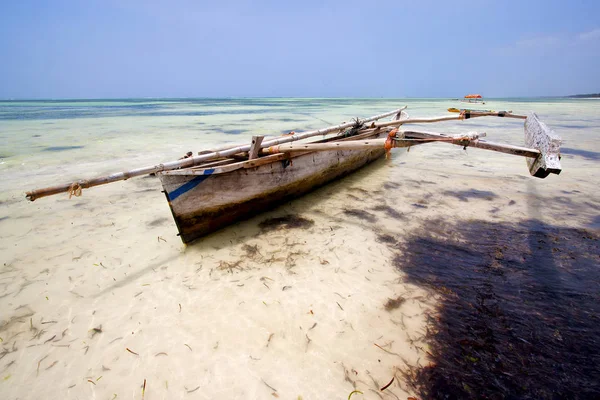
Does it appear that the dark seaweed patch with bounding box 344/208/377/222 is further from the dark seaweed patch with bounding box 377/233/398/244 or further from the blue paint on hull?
the blue paint on hull

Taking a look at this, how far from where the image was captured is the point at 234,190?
3.74 metres

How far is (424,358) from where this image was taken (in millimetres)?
2043

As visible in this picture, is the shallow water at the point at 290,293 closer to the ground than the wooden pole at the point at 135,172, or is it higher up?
closer to the ground

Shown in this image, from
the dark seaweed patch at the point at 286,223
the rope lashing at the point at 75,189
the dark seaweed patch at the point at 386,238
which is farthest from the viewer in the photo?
the dark seaweed patch at the point at 286,223

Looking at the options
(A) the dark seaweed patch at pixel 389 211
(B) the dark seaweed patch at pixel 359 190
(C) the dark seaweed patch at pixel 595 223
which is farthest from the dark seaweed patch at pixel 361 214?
(C) the dark seaweed patch at pixel 595 223

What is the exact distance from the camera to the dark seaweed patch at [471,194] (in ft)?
16.5

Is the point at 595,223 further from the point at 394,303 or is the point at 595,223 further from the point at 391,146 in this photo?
the point at 394,303

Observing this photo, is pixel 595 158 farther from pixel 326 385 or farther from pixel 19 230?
pixel 19 230

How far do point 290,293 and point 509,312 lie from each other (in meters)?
2.03

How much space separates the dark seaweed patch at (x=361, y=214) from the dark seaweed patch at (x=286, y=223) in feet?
2.38

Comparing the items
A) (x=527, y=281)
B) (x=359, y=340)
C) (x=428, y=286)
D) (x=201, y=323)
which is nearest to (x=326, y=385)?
(x=359, y=340)

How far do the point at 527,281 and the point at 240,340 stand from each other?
9.72 ft

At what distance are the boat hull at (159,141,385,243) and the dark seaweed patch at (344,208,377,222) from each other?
3.12 feet

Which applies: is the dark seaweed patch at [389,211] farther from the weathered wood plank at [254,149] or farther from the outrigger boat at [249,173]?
the weathered wood plank at [254,149]
